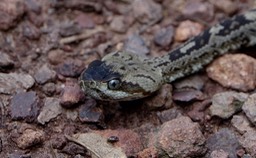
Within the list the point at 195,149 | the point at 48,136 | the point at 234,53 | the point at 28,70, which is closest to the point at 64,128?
the point at 48,136

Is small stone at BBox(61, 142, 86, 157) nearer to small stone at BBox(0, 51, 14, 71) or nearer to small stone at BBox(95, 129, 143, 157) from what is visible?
small stone at BBox(95, 129, 143, 157)

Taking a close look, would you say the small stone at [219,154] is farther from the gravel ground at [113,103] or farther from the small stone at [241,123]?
the small stone at [241,123]

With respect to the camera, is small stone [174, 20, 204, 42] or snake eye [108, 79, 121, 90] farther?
small stone [174, 20, 204, 42]

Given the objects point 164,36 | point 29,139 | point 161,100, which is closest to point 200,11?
point 164,36

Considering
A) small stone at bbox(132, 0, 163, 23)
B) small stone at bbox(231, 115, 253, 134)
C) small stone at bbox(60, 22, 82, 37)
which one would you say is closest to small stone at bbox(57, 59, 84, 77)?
small stone at bbox(60, 22, 82, 37)

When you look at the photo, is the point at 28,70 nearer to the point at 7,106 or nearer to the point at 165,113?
the point at 7,106

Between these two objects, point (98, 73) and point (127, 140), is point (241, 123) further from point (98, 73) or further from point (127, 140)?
point (98, 73)

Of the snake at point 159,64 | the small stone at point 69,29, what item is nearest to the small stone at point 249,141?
the snake at point 159,64
